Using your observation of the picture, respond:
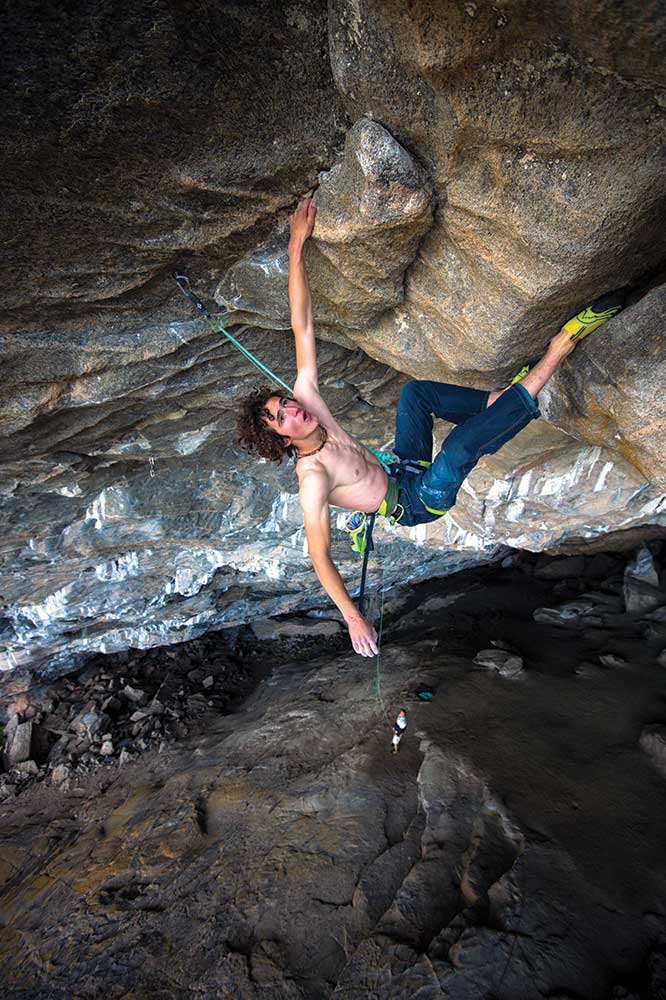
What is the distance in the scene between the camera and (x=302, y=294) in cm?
309

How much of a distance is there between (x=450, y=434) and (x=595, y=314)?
3.97ft

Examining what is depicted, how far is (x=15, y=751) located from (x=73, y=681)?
1.42 m

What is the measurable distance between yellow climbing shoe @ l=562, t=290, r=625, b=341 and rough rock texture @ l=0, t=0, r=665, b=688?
3.1 inches

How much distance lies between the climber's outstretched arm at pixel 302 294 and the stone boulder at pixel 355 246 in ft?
0.25

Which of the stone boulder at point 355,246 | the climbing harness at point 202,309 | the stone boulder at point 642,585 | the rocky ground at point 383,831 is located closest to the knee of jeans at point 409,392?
the stone boulder at point 355,246

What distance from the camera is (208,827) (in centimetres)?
532

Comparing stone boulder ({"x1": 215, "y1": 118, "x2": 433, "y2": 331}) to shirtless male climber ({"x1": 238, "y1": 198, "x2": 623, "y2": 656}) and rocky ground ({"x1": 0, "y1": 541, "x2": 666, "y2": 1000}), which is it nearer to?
shirtless male climber ({"x1": 238, "y1": 198, "x2": 623, "y2": 656})

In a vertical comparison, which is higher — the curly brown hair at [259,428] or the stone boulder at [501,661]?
the curly brown hair at [259,428]

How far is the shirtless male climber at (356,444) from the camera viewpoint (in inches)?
125

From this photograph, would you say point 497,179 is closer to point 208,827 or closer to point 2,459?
point 2,459

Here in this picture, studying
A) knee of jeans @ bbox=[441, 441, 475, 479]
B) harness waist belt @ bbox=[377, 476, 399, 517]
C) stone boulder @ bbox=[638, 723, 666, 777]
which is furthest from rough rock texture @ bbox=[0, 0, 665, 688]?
stone boulder @ bbox=[638, 723, 666, 777]

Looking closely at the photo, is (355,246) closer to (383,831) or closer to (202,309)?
(202,309)

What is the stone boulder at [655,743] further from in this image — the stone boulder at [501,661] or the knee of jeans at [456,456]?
the knee of jeans at [456,456]

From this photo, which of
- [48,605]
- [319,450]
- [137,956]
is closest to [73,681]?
[48,605]
